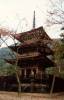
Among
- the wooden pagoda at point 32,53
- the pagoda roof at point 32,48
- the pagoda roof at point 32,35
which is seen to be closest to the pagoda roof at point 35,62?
the wooden pagoda at point 32,53

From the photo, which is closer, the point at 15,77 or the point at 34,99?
the point at 34,99

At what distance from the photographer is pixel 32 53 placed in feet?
96.3

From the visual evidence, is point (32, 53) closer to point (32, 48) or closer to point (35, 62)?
point (32, 48)

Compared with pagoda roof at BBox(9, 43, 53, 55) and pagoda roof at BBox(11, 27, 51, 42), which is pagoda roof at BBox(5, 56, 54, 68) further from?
pagoda roof at BBox(11, 27, 51, 42)

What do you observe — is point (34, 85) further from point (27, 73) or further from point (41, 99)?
point (27, 73)

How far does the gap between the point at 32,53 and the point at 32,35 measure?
83.1 inches

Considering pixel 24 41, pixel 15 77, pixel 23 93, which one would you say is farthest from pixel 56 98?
pixel 24 41

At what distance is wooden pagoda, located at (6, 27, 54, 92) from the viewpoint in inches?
1075

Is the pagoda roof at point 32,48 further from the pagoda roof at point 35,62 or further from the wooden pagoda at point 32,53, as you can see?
the pagoda roof at point 35,62

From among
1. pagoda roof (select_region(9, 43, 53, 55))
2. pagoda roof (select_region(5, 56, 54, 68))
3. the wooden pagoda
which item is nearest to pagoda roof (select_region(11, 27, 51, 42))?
Result: the wooden pagoda

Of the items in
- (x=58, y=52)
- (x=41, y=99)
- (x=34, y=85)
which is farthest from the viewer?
(x=34, y=85)

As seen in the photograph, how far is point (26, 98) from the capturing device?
81.0 feet

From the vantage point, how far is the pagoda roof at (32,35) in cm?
2795

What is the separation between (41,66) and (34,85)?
183 inches
